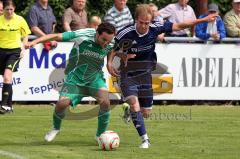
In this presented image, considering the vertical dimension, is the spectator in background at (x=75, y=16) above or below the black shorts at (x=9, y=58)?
above

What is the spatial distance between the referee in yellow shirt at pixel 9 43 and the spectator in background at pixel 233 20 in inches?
188

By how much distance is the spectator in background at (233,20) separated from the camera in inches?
747

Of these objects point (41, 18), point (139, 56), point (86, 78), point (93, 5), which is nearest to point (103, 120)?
point (86, 78)

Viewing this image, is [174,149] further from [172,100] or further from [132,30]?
[172,100]

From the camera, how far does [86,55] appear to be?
12.8m

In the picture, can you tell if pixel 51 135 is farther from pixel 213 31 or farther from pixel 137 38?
pixel 213 31

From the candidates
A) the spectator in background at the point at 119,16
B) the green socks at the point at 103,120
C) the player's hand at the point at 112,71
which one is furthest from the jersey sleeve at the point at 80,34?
the spectator in background at the point at 119,16

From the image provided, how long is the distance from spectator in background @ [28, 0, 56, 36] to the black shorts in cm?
83

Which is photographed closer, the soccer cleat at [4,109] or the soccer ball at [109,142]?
the soccer ball at [109,142]

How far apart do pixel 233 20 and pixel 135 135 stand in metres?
6.16

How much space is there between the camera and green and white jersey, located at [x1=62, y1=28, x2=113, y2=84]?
1255cm

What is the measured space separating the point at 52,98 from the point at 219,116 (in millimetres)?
3783

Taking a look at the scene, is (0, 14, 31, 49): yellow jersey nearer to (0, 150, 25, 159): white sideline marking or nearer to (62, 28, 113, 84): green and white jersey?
(62, 28, 113, 84): green and white jersey

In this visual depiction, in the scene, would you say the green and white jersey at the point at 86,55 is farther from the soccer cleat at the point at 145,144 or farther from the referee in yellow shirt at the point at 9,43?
the referee in yellow shirt at the point at 9,43
